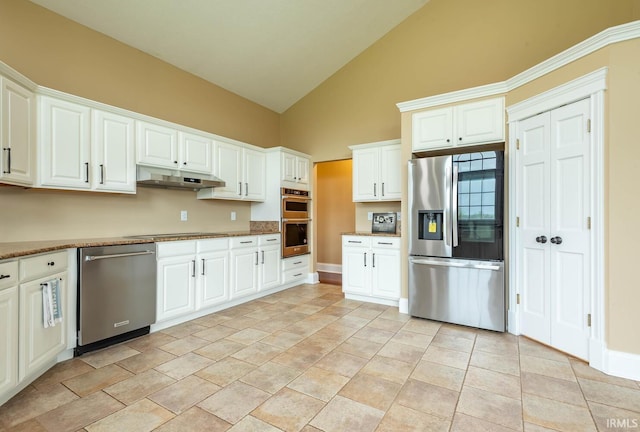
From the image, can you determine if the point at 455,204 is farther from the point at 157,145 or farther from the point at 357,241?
the point at 157,145

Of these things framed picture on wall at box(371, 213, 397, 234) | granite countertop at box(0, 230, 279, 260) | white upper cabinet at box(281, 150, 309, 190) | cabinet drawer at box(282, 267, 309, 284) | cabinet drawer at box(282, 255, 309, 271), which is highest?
white upper cabinet at box(281, 150, 309, 190)

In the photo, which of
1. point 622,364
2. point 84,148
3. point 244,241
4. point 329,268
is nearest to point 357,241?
point 244,241

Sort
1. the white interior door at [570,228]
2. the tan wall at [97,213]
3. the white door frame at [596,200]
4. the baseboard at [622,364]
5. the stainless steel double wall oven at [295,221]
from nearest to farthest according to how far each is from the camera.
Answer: the baseboard at [622,364] < the white door frame at [596,200] < the white interior door at [570,228] < the tan wall at [97,213] < the stainless steel double wall oven at [295,221]

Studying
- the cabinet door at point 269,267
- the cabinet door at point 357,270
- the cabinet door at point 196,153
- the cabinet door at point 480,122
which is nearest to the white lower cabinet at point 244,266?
the cabinet door at point 269,267

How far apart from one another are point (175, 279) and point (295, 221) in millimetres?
2200

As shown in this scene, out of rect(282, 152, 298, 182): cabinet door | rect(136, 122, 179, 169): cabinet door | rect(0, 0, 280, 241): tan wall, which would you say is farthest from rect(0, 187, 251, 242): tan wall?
rect(282, 152, 298, 182): cabinet door

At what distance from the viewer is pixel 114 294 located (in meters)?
2.79

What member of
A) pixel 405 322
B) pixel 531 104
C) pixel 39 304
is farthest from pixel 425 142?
pixel 39 304

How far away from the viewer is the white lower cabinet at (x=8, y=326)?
6.10ft

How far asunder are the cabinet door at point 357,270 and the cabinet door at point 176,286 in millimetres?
2105

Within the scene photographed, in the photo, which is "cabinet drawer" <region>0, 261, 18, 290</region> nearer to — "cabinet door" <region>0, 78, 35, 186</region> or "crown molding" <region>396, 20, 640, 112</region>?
"cabinet door" <region>0, 78, 35, 186</region>

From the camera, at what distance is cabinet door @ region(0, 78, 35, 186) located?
2268 millimetres

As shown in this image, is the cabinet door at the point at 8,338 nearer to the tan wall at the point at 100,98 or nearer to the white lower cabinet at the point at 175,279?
the tan wall at the point at 100,98

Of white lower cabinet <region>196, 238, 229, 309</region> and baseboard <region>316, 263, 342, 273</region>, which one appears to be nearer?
white lower cabinet <region>196, 238, 229, 309</region>
